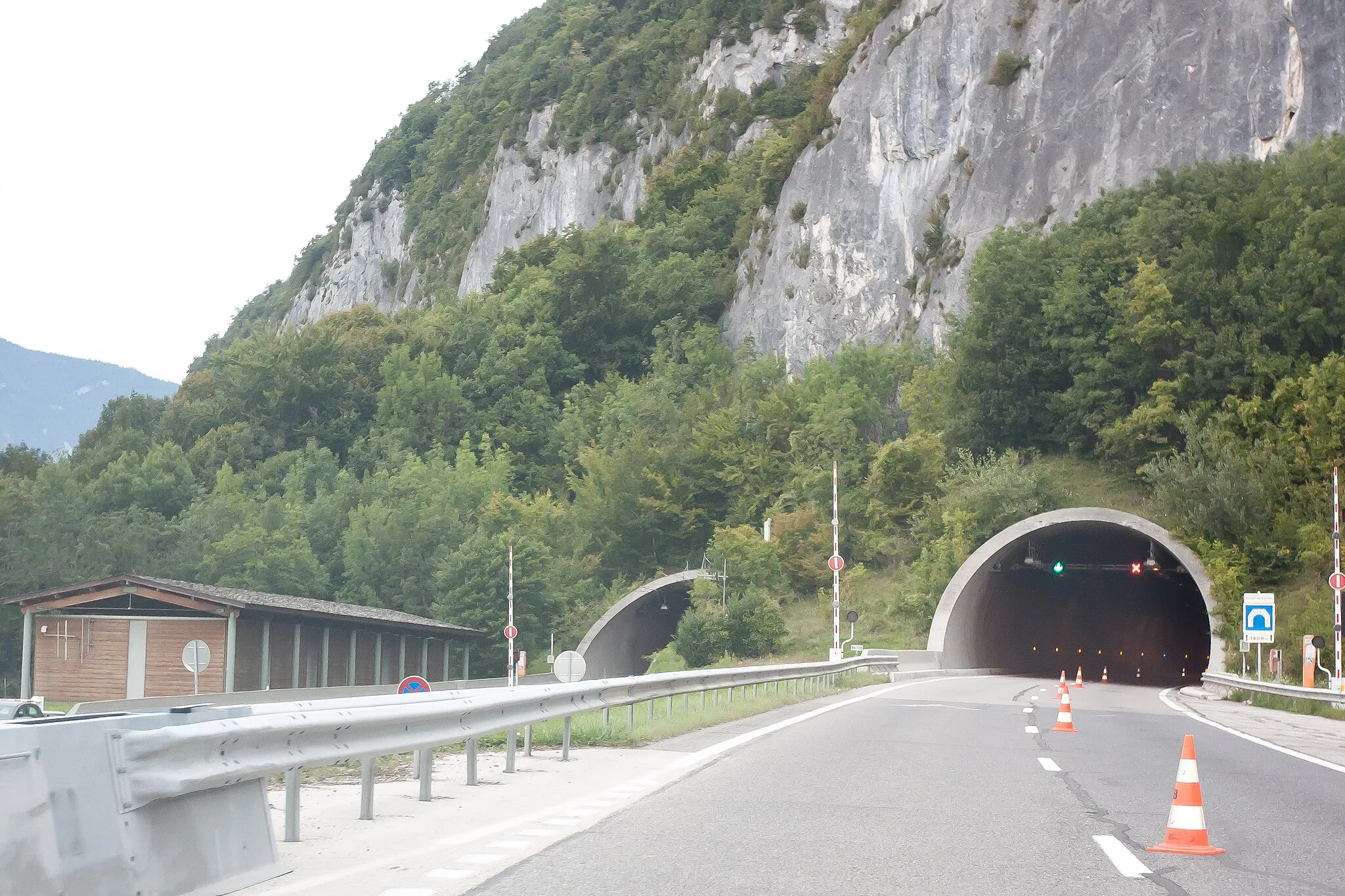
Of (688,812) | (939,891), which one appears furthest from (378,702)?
(939,891)

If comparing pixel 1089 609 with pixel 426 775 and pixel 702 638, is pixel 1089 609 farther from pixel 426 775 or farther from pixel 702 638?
pixel 426 775

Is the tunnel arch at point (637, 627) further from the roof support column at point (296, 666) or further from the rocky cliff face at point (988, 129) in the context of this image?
the rocky cliff face at point (988, 129)

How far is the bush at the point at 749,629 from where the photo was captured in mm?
59344

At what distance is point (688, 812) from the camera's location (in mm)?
10711

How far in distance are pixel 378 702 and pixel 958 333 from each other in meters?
64.6

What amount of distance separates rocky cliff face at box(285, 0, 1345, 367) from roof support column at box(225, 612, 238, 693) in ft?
150

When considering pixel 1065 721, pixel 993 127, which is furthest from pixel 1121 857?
pixel 993 127

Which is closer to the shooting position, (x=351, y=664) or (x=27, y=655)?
(x=27, y=655)

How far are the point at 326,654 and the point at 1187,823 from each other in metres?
44.8

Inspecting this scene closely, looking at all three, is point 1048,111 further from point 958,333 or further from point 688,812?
point 688,812

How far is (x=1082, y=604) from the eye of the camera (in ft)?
251

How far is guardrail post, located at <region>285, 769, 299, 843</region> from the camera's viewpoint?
8.82 meters

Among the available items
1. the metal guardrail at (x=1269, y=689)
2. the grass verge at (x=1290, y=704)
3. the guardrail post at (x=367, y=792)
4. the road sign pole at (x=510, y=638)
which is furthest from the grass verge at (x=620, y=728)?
the road sign pole at (x=510, y=638)

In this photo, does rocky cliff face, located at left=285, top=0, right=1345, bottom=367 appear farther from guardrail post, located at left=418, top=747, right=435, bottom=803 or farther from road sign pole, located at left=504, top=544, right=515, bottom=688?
guardrail post, located at left=418, top=747, right=435, bottom=803
